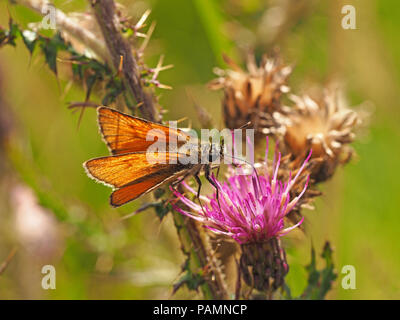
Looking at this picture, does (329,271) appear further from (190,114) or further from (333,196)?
(190,114)

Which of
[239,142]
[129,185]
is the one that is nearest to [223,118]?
[239,142]

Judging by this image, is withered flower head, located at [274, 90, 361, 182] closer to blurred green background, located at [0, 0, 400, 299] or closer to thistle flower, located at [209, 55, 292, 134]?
thistle flower, located at [209, 55, 292, 134]

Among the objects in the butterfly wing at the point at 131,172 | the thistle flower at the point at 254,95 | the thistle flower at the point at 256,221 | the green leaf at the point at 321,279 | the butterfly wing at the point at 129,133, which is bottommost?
the green leaf at the point at 321,279

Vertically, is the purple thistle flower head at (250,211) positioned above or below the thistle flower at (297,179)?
below

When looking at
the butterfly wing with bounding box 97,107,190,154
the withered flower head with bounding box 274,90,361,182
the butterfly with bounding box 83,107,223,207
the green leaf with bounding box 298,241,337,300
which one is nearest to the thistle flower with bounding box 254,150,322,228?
the withered flower head with bounding box 274,90,361,182

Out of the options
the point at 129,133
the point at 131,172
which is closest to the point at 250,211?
the point at 131,172

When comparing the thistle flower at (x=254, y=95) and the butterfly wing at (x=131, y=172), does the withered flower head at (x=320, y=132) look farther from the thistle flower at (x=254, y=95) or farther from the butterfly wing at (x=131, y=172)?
the butterfly wing at (x=131, y=172)

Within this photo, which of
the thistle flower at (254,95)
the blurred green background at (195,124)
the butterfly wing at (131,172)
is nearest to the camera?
the butterfly wing at (131,172)

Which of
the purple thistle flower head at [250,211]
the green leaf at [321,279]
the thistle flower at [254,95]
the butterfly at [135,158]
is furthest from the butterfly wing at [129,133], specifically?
the green leaf at [321,279]
